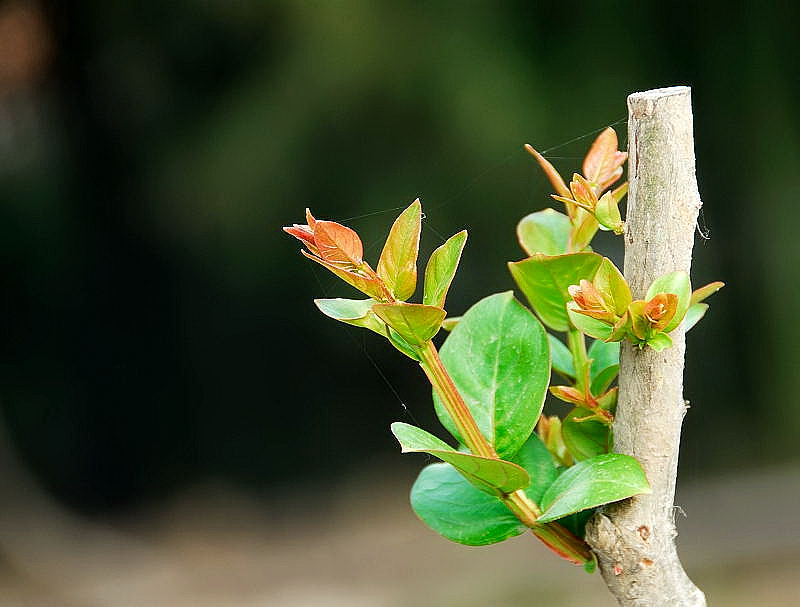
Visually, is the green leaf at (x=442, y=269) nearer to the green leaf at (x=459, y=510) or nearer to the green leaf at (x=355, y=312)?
the green leaf at (x=355, y=312)

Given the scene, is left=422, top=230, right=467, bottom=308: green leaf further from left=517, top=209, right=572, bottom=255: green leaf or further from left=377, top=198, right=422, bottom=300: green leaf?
left=517, top=209, right=572, bottom=255: green leaf

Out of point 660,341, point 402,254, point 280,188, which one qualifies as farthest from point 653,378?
point 280,188

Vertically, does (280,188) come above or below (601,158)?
above

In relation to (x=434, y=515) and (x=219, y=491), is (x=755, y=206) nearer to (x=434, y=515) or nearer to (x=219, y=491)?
(x=219, y=491)

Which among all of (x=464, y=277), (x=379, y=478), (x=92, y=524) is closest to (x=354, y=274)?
→ (x=464, y=277)

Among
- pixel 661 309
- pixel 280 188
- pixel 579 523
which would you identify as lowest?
pixel 579 523

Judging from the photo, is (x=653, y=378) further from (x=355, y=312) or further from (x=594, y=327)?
(x=355, y=312)
